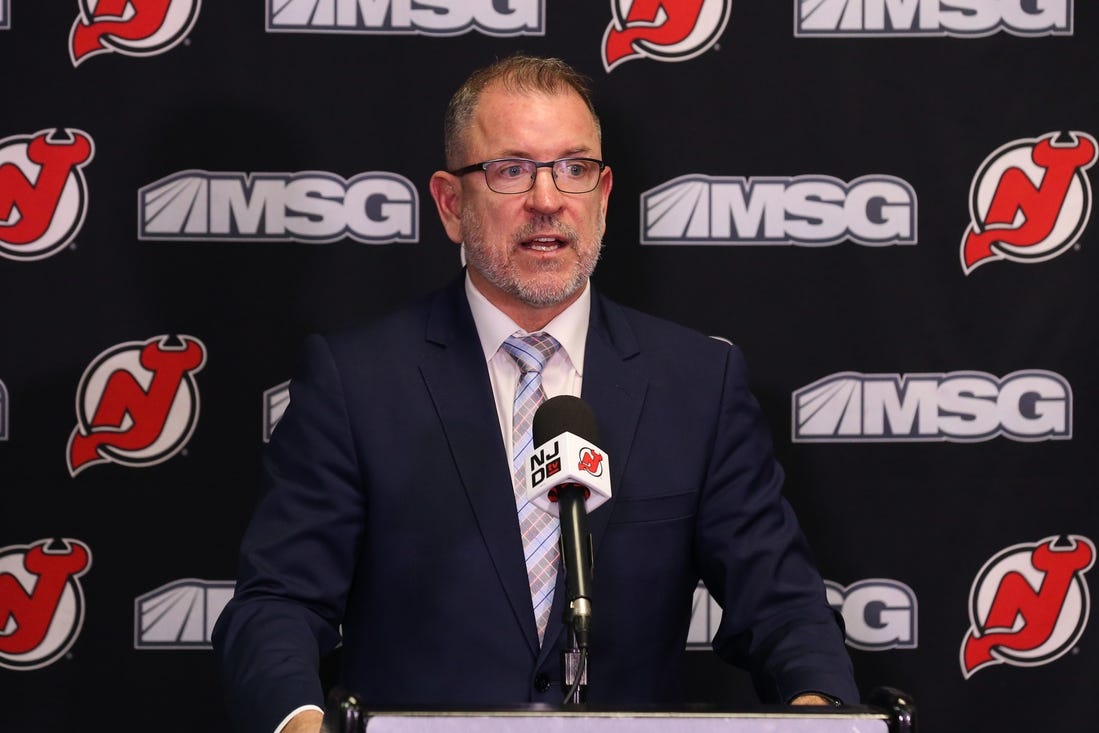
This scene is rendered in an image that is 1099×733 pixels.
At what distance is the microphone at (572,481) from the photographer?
4.92ft

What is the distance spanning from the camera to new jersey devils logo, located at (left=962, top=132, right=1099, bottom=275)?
3.06 meters

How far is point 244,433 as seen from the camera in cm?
304

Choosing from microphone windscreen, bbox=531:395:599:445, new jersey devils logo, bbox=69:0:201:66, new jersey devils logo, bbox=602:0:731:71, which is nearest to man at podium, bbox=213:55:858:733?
microphone windscreen, bbox=531:395:599:445

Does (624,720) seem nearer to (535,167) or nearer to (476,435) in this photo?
(476,435)

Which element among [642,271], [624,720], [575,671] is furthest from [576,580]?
[642,271]

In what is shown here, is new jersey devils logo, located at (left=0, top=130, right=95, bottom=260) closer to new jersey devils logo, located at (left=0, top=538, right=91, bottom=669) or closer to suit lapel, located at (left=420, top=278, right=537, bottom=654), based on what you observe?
new jersey devils logo, located at (left=0, top=538, right=91, bottom=669)

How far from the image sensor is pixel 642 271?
3074 millimetres

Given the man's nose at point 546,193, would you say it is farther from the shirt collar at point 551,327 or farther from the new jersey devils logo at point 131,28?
the new jersey devils logo at point 131,28

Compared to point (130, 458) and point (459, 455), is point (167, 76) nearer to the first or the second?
point (130, 458)

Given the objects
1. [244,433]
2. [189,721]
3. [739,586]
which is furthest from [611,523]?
[189,721]

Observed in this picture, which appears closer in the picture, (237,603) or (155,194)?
(237,603)

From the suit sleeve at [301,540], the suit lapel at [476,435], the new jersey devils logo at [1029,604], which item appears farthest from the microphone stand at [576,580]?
the new jersey devils logo at [1029,604]

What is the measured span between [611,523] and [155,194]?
4.54 feet

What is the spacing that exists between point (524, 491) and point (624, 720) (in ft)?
3.15
